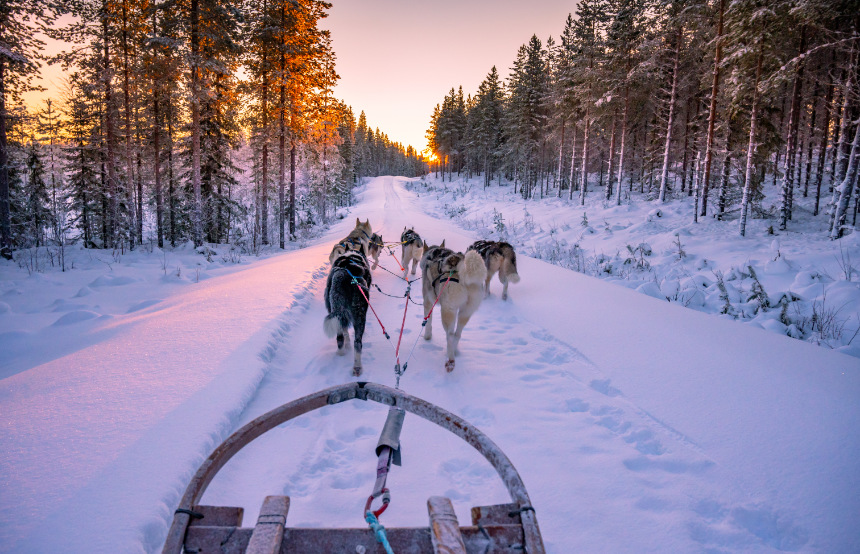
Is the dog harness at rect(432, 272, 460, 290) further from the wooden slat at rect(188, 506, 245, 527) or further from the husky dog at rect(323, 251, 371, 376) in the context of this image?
the wooden slat at rect(188, 506, 245, 527)

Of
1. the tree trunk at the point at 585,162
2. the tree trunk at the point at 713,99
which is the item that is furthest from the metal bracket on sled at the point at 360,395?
the tree trunk at the point at 585,162

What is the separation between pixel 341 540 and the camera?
1.29m

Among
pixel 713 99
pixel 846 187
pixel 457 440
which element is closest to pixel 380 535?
pixel 457 440

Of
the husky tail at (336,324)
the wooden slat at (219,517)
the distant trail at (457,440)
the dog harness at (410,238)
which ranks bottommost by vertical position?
the distant trail at (457,440)

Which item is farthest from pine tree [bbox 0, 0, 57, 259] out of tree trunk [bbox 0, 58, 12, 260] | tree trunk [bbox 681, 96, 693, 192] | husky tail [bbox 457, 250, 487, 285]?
tree trunk [bbox 681, 96, 693, 192]

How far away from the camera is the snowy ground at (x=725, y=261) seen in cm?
607

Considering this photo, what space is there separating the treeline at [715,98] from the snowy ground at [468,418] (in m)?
12.3

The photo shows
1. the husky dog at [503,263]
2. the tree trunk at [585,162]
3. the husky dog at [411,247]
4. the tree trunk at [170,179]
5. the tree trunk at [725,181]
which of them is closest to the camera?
the husky dog at [503,263]

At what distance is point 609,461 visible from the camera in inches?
117

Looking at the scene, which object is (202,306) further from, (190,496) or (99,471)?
(190,496)

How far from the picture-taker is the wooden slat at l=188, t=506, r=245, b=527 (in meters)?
1.39

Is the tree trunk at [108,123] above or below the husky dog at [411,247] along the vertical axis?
above

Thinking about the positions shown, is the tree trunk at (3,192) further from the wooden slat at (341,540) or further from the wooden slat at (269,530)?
the wooden slat at (269,530)

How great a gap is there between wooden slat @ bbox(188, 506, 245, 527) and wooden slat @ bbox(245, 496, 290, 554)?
14 centimetres
